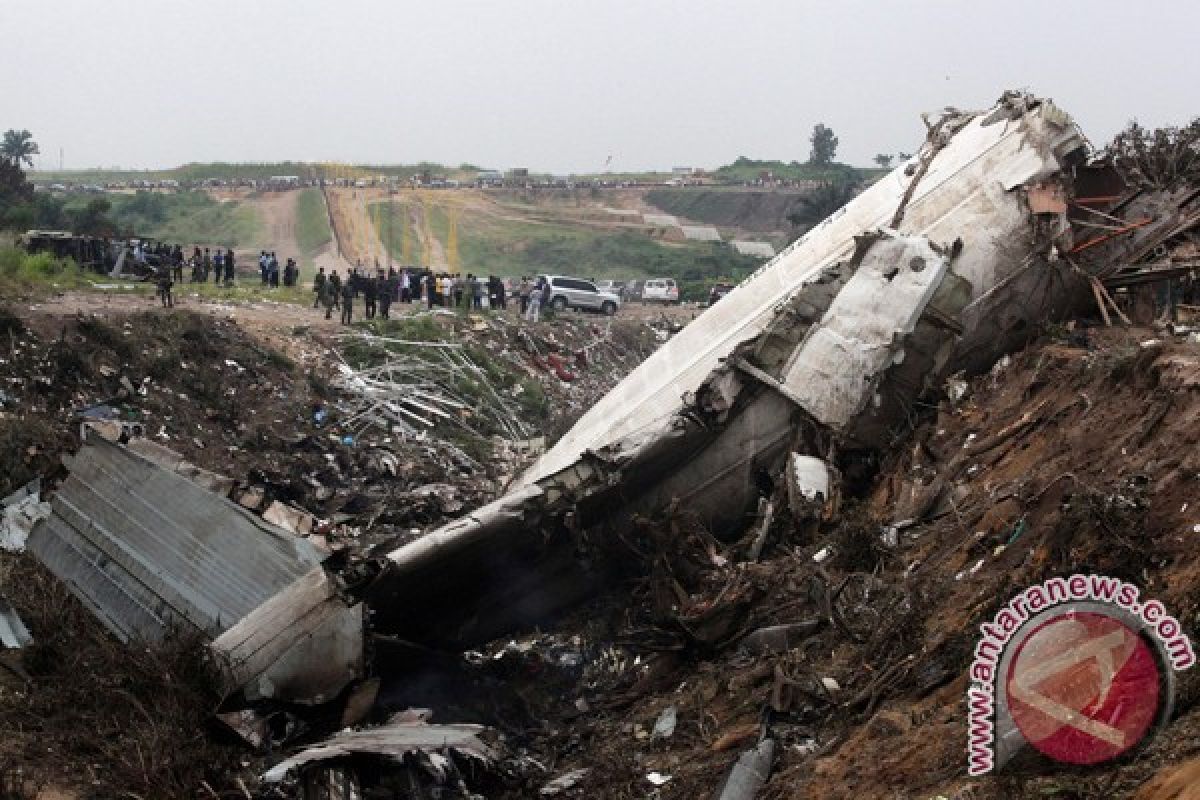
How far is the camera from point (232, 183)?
73.1 metres

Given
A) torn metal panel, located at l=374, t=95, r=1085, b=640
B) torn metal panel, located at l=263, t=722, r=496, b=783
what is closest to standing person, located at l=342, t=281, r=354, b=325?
torn metal panel, located at l=374, t=95, r=1085, b=640

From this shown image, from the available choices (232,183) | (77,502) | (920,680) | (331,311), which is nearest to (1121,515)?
(920,680)

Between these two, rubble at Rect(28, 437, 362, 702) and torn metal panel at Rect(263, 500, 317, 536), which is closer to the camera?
rubble at Rect(28, 437, 362, 702)

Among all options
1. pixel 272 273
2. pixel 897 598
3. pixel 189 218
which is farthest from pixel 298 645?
pixel 189 218

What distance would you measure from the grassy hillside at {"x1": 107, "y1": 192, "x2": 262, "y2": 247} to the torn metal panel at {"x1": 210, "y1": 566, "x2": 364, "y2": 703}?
4918 cm

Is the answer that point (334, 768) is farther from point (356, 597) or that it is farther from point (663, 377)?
point (663, 377)

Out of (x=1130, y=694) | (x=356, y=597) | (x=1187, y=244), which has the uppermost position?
(x=1187, y=244)

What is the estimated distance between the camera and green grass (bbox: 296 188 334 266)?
53.4m

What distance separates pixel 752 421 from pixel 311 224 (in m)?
51.4

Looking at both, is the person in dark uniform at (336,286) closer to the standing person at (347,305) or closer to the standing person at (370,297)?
the standing person at (347,305)

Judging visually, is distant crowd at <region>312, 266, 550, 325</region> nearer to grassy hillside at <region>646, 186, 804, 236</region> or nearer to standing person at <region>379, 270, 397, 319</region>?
standing person at <region>379, 270, 397, 319</region>

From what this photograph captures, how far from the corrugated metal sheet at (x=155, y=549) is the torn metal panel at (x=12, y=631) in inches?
18.0

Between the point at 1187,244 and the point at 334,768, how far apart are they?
8308 millimetres

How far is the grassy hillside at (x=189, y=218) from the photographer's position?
185ft
